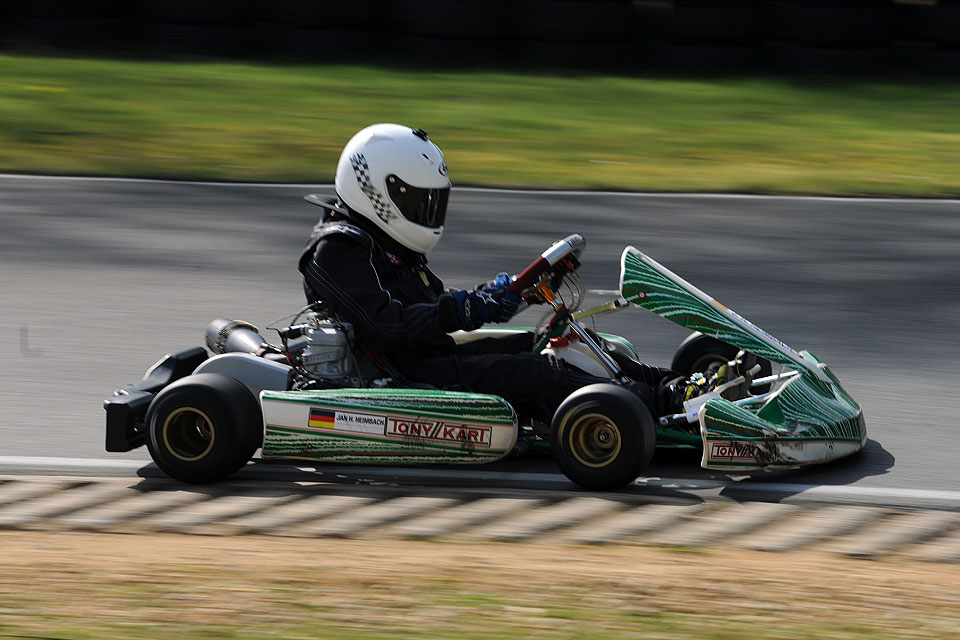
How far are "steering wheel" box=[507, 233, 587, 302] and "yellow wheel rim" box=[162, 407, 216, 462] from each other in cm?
109

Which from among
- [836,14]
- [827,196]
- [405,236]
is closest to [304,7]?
[836,14]

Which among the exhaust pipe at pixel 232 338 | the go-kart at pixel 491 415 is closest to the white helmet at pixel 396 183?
the go-kart at pixel 491 415

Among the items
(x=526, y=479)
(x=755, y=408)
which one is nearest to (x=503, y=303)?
(x=526, y=479)

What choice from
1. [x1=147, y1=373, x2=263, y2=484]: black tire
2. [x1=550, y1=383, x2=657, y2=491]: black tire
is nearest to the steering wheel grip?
[x1=550, y1=383, x2=657, y2=491]: black tire

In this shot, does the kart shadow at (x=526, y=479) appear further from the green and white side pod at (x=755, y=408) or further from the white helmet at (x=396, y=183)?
the white helmet at (x=396, y=183)

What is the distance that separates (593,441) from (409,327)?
741 millimetres

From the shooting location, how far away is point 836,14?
13.7 m

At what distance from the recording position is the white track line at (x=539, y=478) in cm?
442

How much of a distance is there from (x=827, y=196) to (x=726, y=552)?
5994 mm

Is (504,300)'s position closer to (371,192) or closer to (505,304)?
(505,304)

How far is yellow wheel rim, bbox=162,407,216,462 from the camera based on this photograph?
177 inches

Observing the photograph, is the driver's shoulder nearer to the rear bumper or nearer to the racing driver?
the racing driver

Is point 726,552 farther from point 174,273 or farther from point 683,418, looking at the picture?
point 174,273

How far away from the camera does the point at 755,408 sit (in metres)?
4.47
